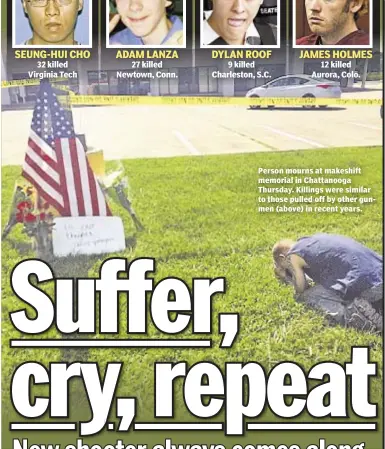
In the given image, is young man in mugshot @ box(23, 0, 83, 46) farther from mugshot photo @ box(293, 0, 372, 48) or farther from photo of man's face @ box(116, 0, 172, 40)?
mugshot photo @ box(293, 0, 372, 48)

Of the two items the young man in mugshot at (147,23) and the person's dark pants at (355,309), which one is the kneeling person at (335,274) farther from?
the young man in mugshot at (147,23)

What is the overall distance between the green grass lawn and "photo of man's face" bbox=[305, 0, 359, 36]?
47 centimetres

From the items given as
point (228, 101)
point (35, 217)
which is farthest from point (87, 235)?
point (228, 101)

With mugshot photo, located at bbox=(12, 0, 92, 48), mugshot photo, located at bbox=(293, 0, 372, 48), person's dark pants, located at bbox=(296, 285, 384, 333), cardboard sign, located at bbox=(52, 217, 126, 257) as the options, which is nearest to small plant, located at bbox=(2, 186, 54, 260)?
cardboard sign, located at bbox=(52, 217, 126, 257)

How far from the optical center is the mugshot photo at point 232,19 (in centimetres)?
262

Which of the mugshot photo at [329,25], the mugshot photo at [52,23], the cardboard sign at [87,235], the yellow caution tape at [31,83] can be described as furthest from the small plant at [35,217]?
the mugshot photo at [329,25]

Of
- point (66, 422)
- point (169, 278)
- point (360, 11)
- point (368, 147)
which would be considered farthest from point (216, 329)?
point (360, 11)

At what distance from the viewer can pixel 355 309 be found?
2.63 meters

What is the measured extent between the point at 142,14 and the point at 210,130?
0.52m

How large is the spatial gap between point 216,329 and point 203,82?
37.8 inches

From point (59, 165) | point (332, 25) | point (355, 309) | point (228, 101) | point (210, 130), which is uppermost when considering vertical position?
point (332, 25)

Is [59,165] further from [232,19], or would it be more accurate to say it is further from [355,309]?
[355,309]

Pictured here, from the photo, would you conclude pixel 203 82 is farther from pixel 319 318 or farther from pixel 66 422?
pixel 66 422

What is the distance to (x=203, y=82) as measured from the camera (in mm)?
2623
